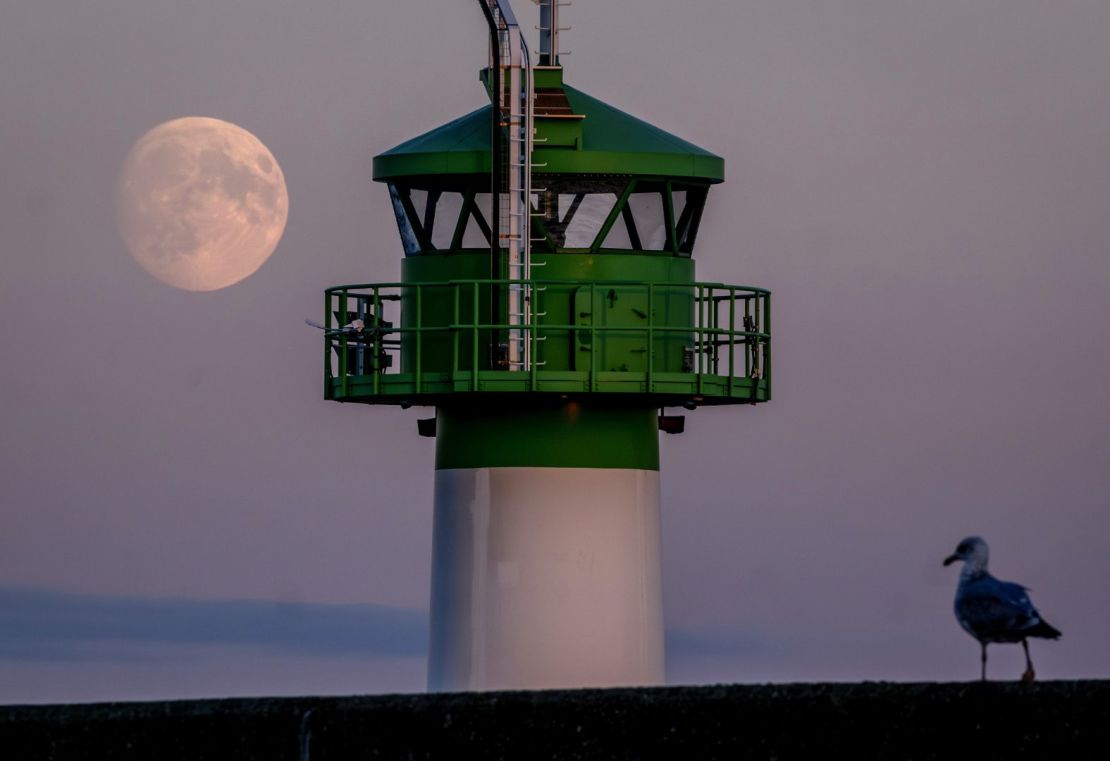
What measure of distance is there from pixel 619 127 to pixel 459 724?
10.1 meters

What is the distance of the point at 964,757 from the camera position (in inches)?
774

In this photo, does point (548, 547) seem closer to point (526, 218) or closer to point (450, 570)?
point (450, 570)

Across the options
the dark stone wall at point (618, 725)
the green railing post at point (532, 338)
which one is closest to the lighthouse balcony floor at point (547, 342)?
the green railing post at point (532, 338)

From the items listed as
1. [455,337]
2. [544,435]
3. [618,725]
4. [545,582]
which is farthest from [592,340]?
[618,725]

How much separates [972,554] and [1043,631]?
2.42ft

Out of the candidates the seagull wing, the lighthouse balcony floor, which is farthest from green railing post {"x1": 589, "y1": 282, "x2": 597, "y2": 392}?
the seagull wing

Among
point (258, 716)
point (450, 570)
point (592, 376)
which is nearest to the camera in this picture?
point (258, 716)

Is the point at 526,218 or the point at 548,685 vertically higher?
the point at 526,218

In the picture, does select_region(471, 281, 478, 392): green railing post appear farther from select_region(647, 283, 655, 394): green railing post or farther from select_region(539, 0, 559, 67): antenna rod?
select_region(539, 0, 559, 67): antenna rod

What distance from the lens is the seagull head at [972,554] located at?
1925 cm

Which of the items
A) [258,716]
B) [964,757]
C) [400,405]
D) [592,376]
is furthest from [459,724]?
[400,405]

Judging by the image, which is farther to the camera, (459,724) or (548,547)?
(548,547)

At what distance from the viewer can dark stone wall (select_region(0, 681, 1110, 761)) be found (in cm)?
1909

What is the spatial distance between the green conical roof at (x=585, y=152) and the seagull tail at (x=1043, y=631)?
9.39 m
